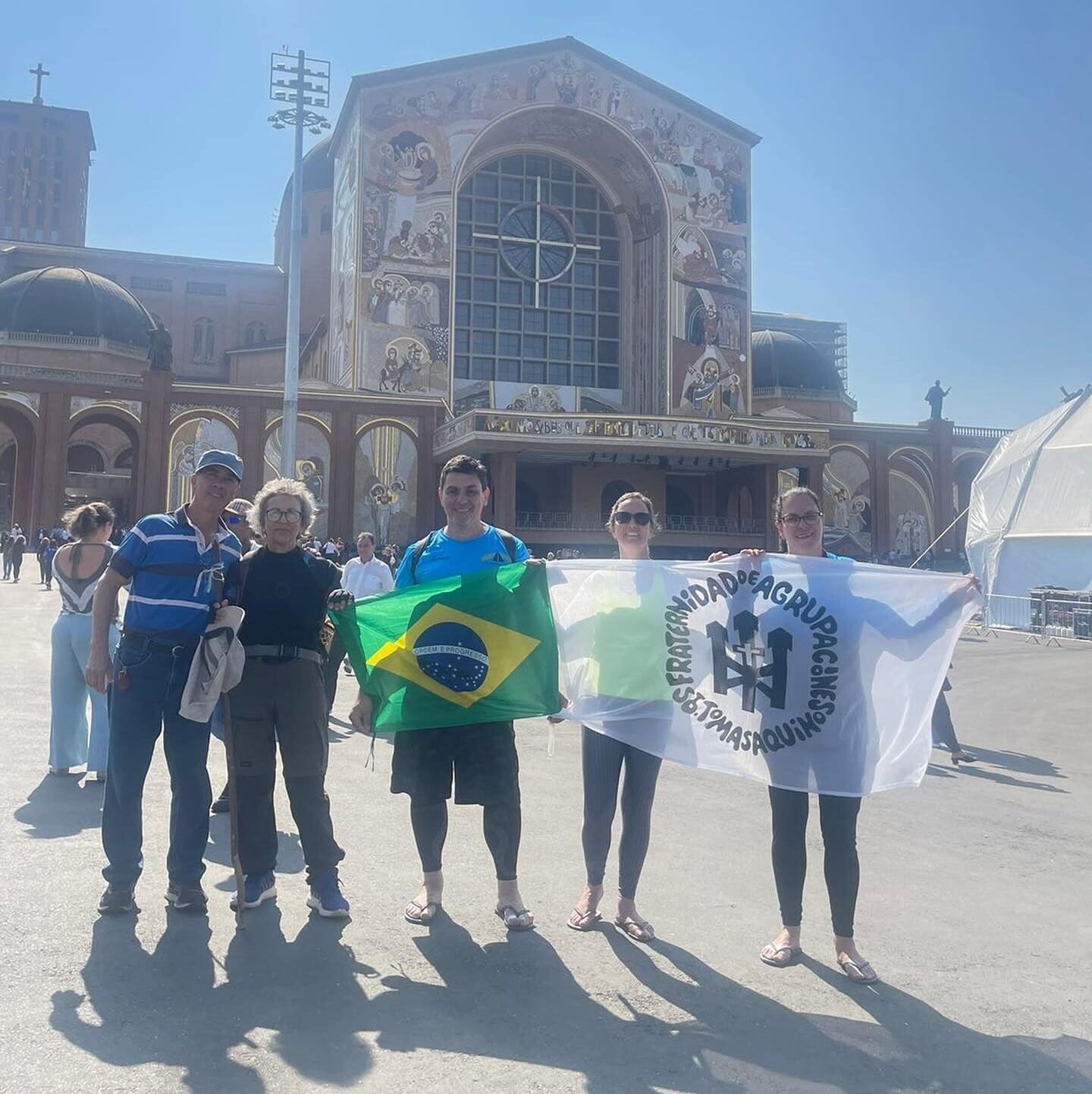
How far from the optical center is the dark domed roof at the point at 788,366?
1928 inches

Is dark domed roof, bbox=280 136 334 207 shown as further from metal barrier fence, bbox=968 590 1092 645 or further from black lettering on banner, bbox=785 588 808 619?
black lettering on banner, bbox=785 588 808 619

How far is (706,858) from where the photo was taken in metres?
4.86

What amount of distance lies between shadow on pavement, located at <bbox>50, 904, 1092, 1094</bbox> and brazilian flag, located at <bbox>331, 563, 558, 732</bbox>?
0.99 meters

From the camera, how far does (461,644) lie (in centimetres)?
423

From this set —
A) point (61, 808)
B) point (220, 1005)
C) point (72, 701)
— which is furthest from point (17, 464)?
point (220, 1005)

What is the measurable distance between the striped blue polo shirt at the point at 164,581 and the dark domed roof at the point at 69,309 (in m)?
41.6

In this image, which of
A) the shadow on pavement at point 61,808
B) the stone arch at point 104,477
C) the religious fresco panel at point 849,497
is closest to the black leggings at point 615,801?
the shadow on pavement at point 61,808

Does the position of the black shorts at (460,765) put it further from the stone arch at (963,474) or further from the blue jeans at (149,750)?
the stone arch at (963,474)

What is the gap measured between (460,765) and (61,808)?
2.64 meters

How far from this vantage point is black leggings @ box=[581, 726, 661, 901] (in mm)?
3939

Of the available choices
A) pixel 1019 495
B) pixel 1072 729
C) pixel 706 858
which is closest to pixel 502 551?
Answer: pixel 706 858

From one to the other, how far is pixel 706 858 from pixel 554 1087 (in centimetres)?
229

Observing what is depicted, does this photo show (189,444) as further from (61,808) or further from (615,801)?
(615,801)

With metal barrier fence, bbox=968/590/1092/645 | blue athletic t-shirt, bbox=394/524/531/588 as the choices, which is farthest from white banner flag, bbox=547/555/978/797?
metal barrier fence, bbox=968/590/1092/645
